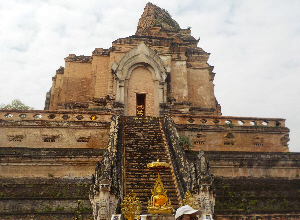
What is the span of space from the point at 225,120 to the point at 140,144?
5309 millimetres

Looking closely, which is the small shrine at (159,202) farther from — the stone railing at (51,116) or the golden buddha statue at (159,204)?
the stone railing at (51,116)

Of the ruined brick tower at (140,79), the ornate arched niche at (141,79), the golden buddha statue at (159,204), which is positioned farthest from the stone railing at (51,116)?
the golden buddha statue at (159,204)

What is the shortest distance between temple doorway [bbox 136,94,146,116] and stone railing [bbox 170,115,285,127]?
3980 millimetres

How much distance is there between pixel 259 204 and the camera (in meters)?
11.0

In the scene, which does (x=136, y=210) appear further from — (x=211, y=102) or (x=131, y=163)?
(x=211, y=102)

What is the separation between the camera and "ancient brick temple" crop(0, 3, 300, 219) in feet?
33.3

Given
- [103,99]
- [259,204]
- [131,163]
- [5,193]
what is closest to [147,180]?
[131,163]

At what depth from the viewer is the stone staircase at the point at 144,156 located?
1071 centimetres

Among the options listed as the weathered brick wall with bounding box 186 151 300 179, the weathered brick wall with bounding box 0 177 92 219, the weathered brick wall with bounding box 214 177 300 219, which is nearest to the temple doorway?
the weathered brick wall with bounding box 186 151 300 179

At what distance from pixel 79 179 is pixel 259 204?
23.3 ft

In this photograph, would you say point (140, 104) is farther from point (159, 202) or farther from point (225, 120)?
point (159, 202)

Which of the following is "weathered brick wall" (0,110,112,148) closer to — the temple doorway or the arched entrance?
the arched entrance

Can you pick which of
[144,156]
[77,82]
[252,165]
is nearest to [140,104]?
[77,82]

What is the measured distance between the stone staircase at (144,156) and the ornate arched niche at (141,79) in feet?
10.8
